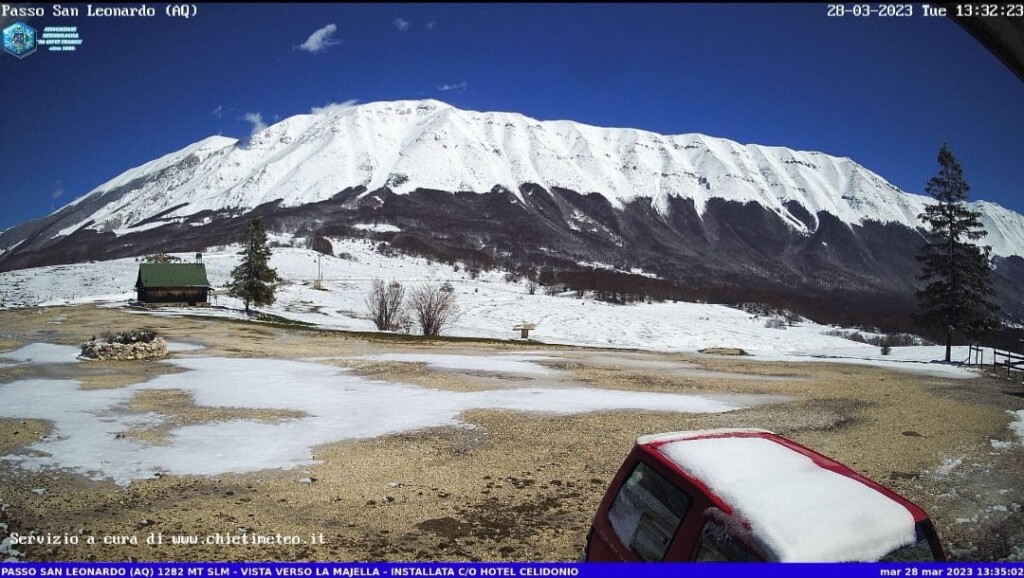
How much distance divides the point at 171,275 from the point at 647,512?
66.0 m

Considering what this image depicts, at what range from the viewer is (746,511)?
2.94 meters

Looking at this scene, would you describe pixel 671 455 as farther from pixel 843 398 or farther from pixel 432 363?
pixel 432 363

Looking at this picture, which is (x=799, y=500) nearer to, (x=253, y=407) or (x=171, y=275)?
(x=253, y=407)

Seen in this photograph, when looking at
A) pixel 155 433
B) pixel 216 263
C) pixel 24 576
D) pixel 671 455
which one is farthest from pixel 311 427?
pixel 216 263

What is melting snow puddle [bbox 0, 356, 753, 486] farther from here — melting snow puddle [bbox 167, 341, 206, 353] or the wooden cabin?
the wooden cabin

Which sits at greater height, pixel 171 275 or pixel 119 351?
pixel 171 275

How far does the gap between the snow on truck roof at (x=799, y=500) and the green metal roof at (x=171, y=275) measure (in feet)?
215

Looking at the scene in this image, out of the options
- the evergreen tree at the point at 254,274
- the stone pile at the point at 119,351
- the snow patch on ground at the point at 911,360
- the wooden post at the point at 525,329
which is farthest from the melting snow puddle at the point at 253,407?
the evergreen tree at the point at 254,274

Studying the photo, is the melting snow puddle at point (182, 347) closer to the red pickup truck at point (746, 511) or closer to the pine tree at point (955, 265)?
the red pickup truck at point (746, 511)

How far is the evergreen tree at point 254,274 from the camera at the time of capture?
5291 cm

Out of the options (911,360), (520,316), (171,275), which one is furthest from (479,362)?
(171,275)

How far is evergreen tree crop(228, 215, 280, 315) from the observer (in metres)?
52.9
